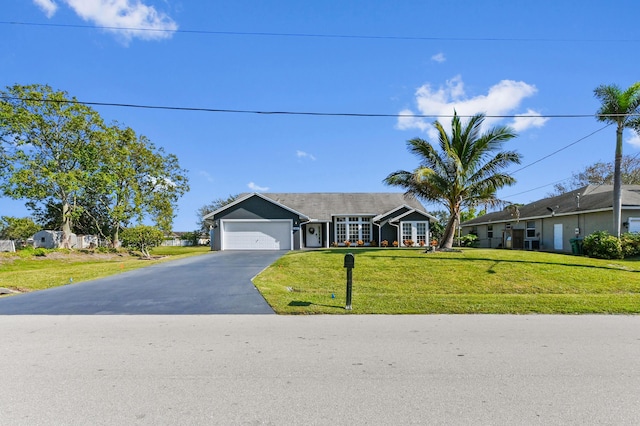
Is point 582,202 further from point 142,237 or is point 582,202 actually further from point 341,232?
point 142,237

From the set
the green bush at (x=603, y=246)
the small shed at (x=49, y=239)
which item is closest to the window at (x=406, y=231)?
the green bush at (x=603, y=246)

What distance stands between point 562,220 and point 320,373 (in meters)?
25.6

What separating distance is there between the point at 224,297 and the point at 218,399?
5.85 m

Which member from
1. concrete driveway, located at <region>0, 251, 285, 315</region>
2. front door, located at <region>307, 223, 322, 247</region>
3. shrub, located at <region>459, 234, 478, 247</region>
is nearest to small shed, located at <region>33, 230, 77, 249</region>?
front door, located at <region>307, 223, 322, 247</region>

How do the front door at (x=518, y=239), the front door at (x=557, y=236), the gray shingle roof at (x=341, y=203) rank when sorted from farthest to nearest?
the gray shingle roof at (x=341, y=203) → the front door at (x=518, y=239) → the front door at (x=557, y=236)

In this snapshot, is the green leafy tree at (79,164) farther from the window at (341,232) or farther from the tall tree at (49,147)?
the window at (341,232)

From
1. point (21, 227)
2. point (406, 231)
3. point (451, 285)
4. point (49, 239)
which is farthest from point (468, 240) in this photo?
point (21, 227)

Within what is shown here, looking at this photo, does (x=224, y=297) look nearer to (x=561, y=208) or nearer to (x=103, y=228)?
(x=561, y=208)

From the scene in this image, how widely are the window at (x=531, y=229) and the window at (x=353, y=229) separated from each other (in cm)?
1204

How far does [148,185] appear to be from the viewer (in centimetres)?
3562

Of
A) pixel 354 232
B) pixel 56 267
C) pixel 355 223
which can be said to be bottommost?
pixel 56 267

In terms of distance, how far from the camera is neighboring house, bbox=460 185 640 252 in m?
20.4

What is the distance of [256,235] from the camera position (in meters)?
26.5

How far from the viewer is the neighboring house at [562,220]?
20375mm
